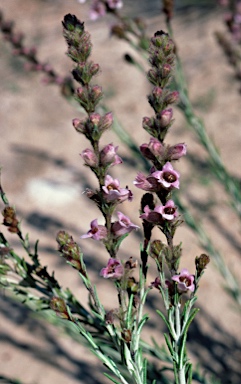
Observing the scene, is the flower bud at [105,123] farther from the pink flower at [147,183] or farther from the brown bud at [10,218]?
the brown bud at [10,218]

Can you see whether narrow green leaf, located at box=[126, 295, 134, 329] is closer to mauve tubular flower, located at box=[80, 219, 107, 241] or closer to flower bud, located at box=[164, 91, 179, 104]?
mauve tubular flower, located at box=[80, 219, 107, 241]

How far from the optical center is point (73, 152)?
10.8 feet

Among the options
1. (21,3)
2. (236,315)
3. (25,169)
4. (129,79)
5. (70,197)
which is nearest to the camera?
(236,315)

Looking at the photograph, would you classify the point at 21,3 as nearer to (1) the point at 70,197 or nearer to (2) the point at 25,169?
(2) the point at 25,169

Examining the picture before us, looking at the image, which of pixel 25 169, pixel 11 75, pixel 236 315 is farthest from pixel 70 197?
pixel 11 75

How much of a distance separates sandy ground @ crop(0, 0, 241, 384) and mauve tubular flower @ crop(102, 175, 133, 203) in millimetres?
976

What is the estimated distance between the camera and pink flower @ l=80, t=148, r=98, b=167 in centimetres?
75

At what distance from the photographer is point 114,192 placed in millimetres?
750

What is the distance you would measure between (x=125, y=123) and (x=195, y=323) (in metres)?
1.70

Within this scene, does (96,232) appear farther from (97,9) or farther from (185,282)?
(97,9)

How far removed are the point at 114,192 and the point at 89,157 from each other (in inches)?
2.5

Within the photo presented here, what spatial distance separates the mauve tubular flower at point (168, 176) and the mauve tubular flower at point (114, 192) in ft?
0.20

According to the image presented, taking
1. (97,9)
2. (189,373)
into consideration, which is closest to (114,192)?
(189,373)

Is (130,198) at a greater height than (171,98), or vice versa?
(171,98)
